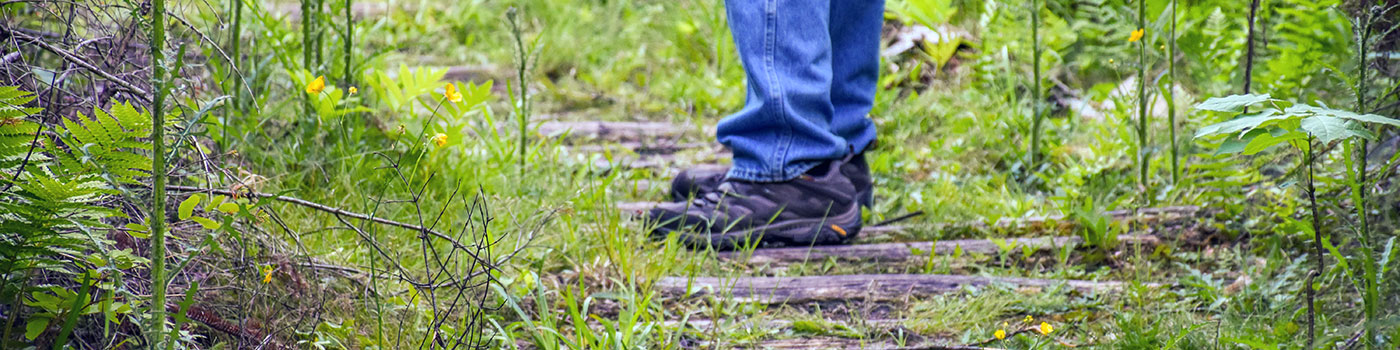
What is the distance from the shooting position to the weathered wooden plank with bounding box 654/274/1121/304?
2.34m

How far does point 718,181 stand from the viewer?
117 inches

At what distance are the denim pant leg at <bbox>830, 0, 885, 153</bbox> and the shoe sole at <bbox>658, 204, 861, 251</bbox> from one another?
0.28 m

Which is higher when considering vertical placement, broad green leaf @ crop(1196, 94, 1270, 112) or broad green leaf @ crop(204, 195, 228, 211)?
broad green leaf @ crop(1196, 94, 1270, 112)

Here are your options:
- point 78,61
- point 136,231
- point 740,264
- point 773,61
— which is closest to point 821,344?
point 740,264

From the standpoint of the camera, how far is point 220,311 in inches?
70.9

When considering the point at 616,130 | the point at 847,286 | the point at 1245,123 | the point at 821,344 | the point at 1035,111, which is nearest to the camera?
the point at 1245,123

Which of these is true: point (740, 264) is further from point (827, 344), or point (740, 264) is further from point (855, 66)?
point (855, 66)

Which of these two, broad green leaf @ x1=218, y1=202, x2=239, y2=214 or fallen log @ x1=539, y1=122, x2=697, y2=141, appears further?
fallen log @ x1=539, y1=122, x2=697, y2=141

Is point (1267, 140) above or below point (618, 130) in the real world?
above

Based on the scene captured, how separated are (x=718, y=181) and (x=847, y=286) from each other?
0.67 m

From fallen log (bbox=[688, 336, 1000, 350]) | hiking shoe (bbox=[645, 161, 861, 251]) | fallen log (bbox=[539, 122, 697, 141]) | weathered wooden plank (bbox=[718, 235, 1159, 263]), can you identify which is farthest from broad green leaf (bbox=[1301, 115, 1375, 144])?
fallen log (bbox=[539, 122, 697, 141])

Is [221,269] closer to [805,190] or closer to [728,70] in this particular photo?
[805,190]

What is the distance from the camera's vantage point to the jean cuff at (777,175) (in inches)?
108

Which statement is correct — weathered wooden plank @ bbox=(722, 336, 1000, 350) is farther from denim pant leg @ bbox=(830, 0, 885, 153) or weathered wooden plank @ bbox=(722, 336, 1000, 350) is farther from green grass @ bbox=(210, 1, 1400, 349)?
denim pant leg @ bbox=(830, 0, 885, 153)
